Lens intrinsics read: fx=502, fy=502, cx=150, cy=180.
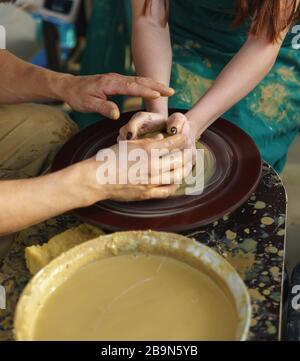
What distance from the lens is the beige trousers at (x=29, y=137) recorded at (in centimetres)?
152

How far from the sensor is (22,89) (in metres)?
1.58

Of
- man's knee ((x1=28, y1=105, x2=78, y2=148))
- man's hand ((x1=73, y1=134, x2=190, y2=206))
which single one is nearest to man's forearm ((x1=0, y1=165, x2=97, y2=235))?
man's hand ((x1=73, y1=134, x2=190, y2=206))

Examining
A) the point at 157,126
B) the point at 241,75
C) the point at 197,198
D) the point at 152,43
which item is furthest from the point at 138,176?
the point at 152,43

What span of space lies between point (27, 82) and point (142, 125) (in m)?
0.42

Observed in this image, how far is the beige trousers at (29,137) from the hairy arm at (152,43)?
1.11 ft

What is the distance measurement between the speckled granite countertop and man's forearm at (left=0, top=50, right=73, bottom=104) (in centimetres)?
46

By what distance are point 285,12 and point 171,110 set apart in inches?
18.0

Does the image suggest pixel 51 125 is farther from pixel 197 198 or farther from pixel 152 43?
pixel 197 198

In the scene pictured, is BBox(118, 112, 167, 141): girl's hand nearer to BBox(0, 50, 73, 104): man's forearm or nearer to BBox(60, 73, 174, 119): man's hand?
BBox(60, 73, 174, 119): man's hand

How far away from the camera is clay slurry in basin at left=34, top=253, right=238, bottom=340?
3.16 ft

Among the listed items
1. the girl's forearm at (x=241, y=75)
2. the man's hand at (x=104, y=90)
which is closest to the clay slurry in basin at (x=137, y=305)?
the man's hand at (x=104, y=90)

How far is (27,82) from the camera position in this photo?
1577mm

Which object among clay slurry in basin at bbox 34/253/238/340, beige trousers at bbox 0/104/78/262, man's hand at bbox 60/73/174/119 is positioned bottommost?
clay slurry in basin at bbox 34/253/238/340
